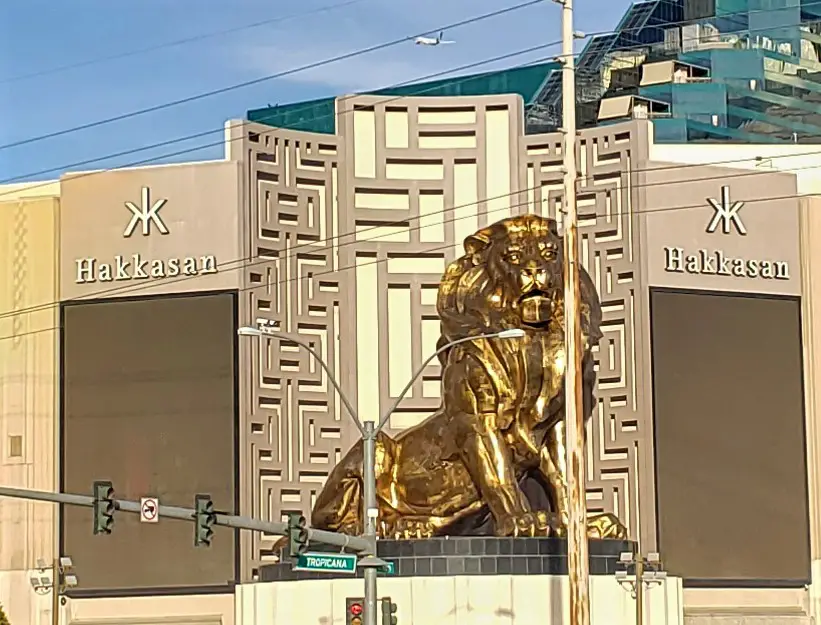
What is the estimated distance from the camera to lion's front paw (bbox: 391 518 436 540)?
1415 inches

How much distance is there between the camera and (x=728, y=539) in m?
44.2

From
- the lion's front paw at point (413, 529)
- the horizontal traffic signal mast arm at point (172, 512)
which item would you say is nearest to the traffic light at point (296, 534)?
the horizontal traffic signal mast arm at point (172, 512)

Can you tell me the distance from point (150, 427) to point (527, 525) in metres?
12.0

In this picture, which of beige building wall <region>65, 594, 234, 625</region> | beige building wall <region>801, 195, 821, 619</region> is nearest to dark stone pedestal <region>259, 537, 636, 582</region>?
beige building wall <region>65, 594, 234, 625</region>

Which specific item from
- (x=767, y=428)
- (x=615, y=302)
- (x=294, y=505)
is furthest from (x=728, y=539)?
(x=294, y=505)

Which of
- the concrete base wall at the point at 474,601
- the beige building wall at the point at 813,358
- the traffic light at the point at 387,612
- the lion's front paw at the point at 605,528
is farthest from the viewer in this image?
the beige building wall at the point at 813,358

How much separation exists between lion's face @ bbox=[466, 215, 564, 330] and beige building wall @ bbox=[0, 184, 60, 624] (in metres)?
12.6

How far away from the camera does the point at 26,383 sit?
150ft

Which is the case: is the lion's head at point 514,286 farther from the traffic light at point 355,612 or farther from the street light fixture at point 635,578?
the traffic light at point 355,612

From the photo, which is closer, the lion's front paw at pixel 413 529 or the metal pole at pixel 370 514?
the metal pole at pixel 370 514

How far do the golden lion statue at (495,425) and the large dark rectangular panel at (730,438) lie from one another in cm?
741

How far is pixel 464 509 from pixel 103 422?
1138 cm

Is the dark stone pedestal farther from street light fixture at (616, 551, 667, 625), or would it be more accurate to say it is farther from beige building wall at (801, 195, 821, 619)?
beige building wall at (801, 195, 821, 619)

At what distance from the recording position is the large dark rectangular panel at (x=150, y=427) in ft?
143
